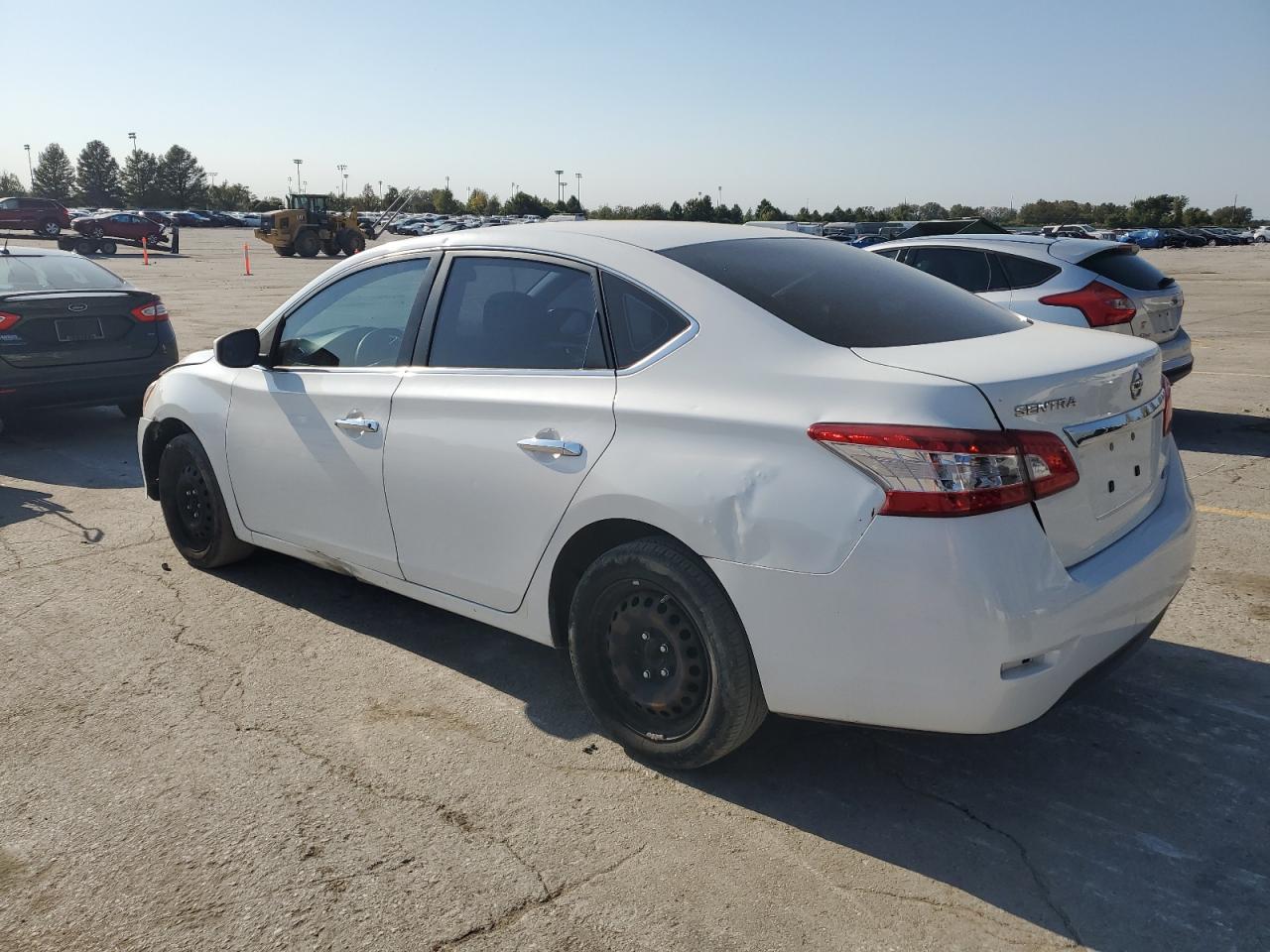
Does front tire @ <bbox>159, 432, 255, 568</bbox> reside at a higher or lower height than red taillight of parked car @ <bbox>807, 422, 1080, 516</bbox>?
lower

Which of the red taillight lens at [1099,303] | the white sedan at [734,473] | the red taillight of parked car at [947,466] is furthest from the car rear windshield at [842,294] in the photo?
the red taillight lens at [1099,303]

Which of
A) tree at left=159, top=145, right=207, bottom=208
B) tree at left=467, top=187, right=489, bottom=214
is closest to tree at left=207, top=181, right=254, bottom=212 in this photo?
tree at left=159, top=145, right=207, bottom=208

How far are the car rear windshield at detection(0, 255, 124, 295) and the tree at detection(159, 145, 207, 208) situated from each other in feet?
429

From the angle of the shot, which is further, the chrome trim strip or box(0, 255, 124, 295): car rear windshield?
box(0, 255, 124, 295): car rear windshield

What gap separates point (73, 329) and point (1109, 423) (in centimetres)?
789

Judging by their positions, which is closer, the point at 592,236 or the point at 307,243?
the point at 592,236

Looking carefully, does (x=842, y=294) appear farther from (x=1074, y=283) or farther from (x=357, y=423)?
(x=1074, y=283)

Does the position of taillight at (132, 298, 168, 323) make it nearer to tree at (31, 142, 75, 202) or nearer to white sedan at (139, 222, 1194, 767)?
white sedan at (139, 222, 1194, 767)

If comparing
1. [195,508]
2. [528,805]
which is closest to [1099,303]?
[195,508]

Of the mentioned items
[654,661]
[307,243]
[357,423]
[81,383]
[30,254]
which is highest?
[307,243]

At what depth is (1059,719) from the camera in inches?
143

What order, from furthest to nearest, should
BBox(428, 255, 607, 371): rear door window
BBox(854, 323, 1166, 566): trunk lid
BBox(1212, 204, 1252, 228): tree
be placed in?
BBox(1212, 204, 1252, 228): tree → BBox(428, 255, 607, 371): rear door window → BBox(854, 323, 1166, 566): trunk lid

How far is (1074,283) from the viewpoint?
8.11m

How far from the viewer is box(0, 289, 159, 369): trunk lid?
8.03 meters
